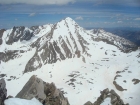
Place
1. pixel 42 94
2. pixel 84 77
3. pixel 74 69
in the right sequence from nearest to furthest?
1. pixel 42 94
2. pixel 84 77
3. pixel 74 69

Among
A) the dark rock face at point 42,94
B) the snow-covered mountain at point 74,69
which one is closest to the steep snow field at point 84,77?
the snow-covered mountain at point 74,69

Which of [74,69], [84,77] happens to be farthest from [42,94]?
[74,69]

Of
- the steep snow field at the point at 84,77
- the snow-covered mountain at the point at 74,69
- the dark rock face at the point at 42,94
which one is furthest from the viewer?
the snow-covered mountain at the point at 74,69

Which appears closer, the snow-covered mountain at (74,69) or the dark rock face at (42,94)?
the dark rock face at (42,94)

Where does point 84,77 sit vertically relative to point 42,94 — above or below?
below

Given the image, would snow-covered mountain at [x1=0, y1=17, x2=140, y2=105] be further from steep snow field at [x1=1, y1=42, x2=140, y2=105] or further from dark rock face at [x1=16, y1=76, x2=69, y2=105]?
dark rock face at [x1=16, y1=76, x2=69, y2=105]

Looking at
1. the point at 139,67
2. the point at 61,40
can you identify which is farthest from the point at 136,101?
the point at 61,40

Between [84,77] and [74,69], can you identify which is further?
[74,69]

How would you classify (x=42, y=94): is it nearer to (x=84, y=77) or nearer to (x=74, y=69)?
(x=84, y=77)

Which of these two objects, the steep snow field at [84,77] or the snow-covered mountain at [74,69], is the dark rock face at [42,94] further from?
the snow-covered mountain at [74,69]

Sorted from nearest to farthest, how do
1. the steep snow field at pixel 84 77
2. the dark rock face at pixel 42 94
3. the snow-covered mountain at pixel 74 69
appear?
the dark rock face at pixel 42 94
the steep snow field at pixel 84 77
the snow-covered mountain at pixel 74 69

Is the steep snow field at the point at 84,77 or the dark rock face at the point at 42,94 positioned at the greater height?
the dark rock face at the point at 42,94
